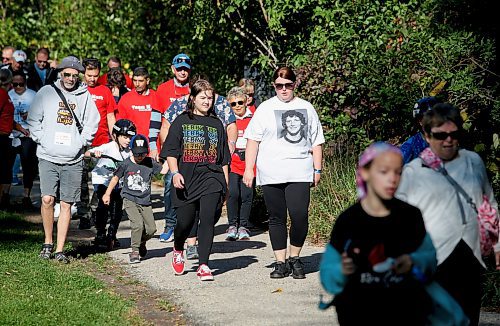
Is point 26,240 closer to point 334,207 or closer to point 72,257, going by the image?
point 72,257

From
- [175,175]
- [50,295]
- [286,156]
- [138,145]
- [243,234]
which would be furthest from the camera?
[243,234]

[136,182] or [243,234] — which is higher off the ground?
[136,182]

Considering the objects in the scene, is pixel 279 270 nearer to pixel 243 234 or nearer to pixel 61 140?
pixel 61 140

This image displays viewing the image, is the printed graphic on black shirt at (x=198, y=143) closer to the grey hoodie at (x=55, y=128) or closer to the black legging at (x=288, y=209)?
the black legging at (x=288, y=209)

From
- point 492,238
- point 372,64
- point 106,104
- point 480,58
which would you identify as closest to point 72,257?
point 106,104

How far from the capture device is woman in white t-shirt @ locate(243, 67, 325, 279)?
968cm

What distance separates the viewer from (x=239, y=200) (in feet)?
42.0

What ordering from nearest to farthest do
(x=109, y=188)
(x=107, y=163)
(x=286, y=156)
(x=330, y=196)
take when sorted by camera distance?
1. (x=286, y=156)
2. (x=109, y=188)
3. (x=107, y=163)
4. (x=330, y=196)

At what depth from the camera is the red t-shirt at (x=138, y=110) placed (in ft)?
42.5

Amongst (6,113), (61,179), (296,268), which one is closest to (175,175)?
(296,268)

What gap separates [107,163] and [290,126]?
9.36ft

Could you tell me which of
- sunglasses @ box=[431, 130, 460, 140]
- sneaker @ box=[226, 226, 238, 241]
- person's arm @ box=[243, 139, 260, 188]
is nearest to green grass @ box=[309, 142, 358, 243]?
sneaker @ box=[226, 226, 238, 241]

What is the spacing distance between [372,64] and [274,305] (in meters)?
4.98

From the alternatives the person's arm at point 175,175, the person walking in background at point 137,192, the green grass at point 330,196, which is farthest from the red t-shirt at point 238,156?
the person's arm at point 175,175
